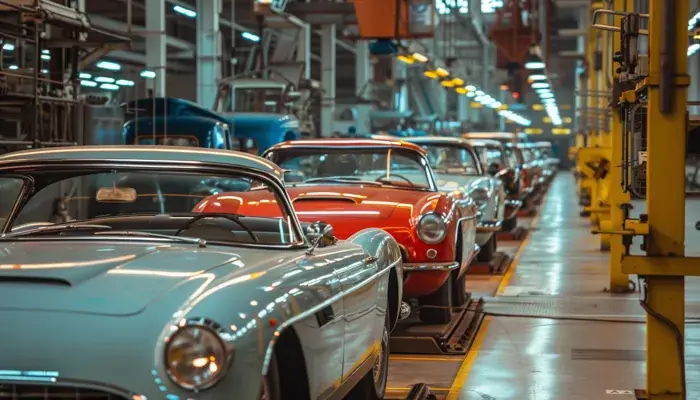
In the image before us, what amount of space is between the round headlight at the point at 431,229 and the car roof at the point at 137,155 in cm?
312

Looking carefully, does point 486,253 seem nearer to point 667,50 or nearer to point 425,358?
point 425,358

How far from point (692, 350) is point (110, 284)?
5811 millimetres

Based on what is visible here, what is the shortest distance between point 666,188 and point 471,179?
777 cm

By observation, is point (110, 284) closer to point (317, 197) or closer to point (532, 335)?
point (317, 197)

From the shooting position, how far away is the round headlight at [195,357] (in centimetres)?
350

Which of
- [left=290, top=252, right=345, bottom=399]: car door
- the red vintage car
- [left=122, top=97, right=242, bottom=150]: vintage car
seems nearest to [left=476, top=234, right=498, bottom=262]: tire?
the red vintage car

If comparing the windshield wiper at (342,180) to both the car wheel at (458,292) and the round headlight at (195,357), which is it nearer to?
the car wheel at (458,292)

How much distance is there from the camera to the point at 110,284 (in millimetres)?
3852

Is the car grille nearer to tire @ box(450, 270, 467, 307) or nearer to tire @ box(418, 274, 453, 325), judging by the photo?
tire @ box(418, 274, 453, 325)

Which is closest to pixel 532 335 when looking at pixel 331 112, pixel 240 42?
pixel 331 112

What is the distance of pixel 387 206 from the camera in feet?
27.3

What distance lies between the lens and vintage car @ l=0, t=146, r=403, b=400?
11.6 ft

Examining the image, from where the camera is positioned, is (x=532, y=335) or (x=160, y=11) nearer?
(x=532, y=335)

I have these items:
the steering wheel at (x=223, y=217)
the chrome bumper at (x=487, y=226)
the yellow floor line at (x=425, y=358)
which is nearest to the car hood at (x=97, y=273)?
the steering wheel at (x=223, y=217)
